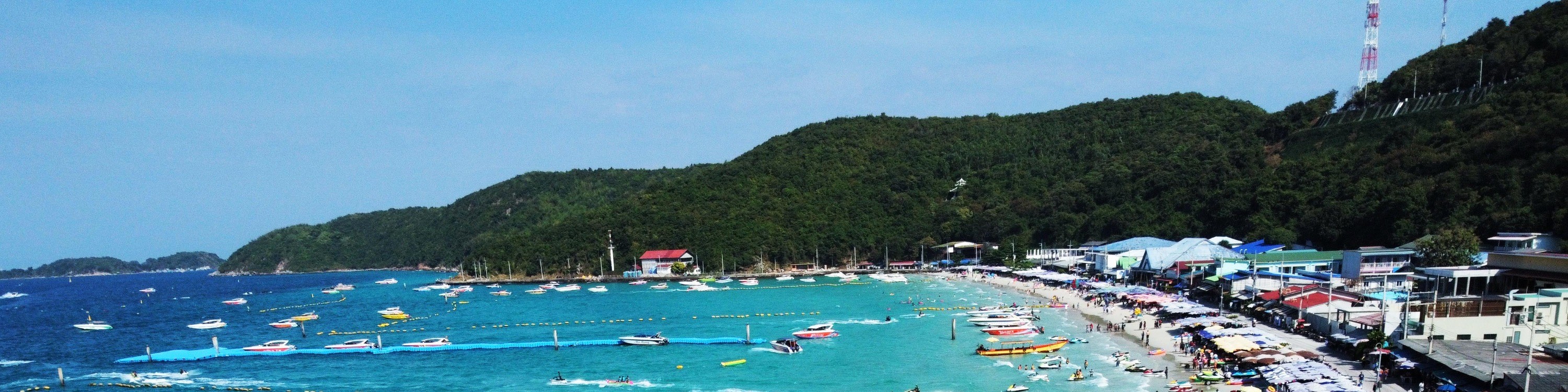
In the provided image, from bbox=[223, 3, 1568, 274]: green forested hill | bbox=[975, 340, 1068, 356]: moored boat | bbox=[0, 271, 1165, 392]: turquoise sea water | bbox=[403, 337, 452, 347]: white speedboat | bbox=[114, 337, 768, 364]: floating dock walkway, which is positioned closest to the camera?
bbox=[0, 271, 1165, 392]: turquoise sea water

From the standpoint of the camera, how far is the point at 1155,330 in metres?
39.5

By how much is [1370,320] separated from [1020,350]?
12132mm

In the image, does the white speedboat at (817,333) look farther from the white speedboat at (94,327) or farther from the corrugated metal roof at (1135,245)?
the white speedboat at (94,327)

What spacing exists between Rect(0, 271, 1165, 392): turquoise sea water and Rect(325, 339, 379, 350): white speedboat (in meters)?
1.03

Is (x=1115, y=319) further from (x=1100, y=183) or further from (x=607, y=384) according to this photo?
(x=1100, y=183)

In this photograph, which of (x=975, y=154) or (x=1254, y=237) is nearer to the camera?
(x=1254, y=237)

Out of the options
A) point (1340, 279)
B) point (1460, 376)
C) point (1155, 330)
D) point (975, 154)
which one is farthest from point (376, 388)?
point (975, 154)

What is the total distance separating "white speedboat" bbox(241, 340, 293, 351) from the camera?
143 feet

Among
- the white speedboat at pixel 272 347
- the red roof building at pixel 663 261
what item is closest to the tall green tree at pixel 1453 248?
the white speedboat at pixel 272 347

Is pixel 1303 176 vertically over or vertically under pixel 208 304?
over

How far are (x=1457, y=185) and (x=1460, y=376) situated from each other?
36.8 meters

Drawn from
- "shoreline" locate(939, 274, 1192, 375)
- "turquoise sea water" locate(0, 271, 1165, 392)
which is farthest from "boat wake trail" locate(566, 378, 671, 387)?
"shoreline" locate(939, 274, 1192, 375)

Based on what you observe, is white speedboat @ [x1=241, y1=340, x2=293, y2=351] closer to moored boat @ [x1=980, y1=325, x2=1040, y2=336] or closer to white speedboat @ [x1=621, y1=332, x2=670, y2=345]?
white speedboat @ [x1=621, y1=332, x2=670, y2=345]

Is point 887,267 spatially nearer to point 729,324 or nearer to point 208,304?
point 729,324
